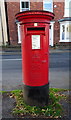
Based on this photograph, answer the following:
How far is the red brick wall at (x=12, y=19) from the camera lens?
47.2ft

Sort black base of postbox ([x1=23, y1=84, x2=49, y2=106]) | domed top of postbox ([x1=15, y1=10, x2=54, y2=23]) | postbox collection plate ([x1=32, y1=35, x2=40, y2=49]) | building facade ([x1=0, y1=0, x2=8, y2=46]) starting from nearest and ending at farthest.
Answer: domed top of postbox ([x1=15, y1=10, x2=54, y2=23])
postbox collection plate ([x1=32, y1=35, x2=40, y2=49])
black base of postbox ([x1=23, y1=84, x2=49, y2=106])
building facade ([x1=0, y1=0, x2=8, y2=46])

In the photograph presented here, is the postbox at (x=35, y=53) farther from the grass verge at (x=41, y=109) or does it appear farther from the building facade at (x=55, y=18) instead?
the building facade at (x=55, y=18)

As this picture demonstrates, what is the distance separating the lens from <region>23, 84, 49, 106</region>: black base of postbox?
245 cm

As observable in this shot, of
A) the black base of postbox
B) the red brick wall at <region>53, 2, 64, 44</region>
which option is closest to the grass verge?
the black base of postbox

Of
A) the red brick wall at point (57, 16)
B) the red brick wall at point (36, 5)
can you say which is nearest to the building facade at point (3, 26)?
the red brick wall at point (36, 5)

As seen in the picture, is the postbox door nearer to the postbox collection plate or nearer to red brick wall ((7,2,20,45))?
the postbox collection plate

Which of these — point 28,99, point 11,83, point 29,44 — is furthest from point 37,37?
point 11,83

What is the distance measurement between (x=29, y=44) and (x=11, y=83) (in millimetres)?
2079

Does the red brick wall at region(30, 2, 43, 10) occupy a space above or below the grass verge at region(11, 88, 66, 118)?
above

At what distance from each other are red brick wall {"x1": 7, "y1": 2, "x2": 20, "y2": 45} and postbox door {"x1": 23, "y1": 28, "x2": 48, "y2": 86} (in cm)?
1330

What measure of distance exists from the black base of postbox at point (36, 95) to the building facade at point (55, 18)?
1306 cm

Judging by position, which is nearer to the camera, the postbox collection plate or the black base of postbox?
the postbox collection plate

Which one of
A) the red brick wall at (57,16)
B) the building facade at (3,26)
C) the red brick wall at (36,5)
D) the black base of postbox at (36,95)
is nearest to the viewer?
the black base of postbox at (36,95)

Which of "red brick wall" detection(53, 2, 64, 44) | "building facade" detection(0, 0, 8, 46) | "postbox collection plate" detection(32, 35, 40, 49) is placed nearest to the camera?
"postbox collection plate" detection(32, 35, 40, 49)
